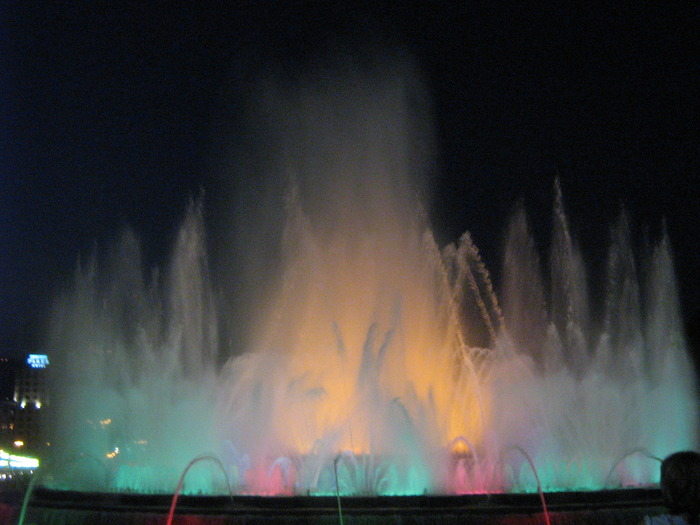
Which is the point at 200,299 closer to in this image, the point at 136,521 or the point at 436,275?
the point at 436,275

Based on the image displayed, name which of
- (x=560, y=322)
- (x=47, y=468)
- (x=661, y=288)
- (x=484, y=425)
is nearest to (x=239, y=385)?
(x=47, y=468)

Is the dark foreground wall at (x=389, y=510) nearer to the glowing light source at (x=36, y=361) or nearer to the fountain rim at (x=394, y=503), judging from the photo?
the fountain rim at (x=394, y=503)

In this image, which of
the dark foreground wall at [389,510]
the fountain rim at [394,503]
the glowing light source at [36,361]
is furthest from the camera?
the glowing light source at [36,361]

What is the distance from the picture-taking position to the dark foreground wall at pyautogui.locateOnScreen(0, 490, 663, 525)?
11.0 m

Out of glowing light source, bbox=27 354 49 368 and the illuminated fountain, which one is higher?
glowing light source, bbox=27 354 49 368

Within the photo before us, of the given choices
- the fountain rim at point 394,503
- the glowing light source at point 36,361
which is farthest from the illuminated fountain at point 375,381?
the glowing light source at point 36,361

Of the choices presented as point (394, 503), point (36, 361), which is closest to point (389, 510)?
point (394, 503)

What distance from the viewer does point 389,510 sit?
11102mm

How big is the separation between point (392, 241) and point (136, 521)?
13980 millimetres

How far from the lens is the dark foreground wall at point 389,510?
10984mm

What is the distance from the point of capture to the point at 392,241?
944 inches

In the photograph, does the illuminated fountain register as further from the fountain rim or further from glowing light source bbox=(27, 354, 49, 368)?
glowing light source bbox=(27, 354, 49, 368)

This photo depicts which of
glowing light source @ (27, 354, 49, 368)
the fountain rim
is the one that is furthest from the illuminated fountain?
glowing light source @ (27, 354, 49, 368)

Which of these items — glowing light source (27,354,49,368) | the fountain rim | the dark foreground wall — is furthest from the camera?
glowing light source (27,354,49,368)
